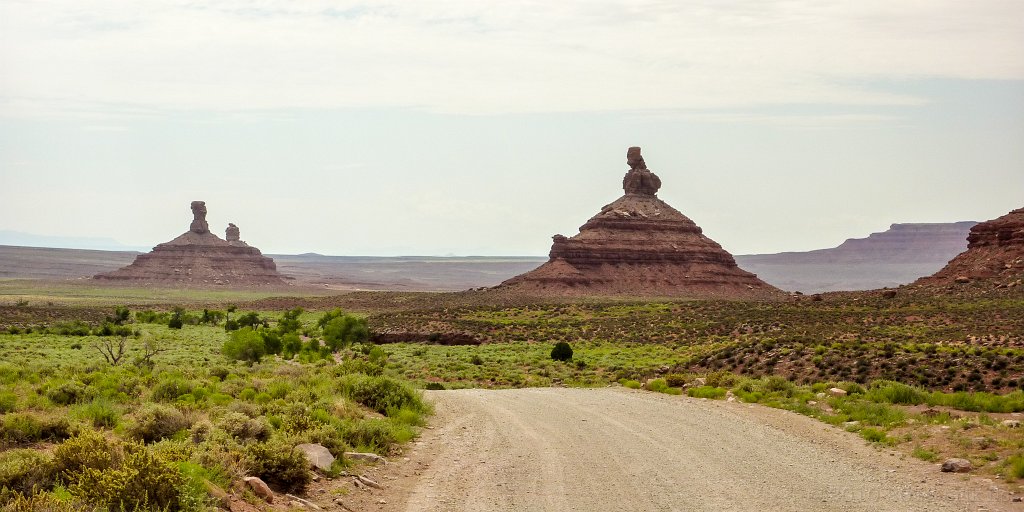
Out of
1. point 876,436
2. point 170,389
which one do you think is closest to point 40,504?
point 170,389

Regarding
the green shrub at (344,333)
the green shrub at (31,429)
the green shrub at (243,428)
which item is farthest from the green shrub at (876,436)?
the green shrub at (344,333)

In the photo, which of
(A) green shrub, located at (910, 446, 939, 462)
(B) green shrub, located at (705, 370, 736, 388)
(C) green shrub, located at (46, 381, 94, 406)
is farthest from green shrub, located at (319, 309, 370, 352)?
(A) green shrub, located at (910, 446, 939, 462)

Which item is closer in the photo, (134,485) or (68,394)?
(134,485)

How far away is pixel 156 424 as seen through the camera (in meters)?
14.9

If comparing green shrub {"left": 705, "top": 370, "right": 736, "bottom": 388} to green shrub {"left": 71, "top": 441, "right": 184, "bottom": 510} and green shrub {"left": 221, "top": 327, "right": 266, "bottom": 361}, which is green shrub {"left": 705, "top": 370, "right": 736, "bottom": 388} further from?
green shrub {"left": 221, "top": 327, "right": 266, "bottom": 361}

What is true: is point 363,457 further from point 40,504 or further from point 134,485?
point 40,504

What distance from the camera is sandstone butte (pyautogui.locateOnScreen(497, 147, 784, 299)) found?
119562 millimetres

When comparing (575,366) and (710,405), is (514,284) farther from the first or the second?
(710,405)

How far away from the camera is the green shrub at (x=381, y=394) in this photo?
21.0 metres

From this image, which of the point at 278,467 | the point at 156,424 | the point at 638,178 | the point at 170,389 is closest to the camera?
the point at 278,467

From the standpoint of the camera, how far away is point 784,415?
21.9m

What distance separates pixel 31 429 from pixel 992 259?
7969cm

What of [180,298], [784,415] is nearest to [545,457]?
[784,415]

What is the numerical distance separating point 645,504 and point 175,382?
12547mm
